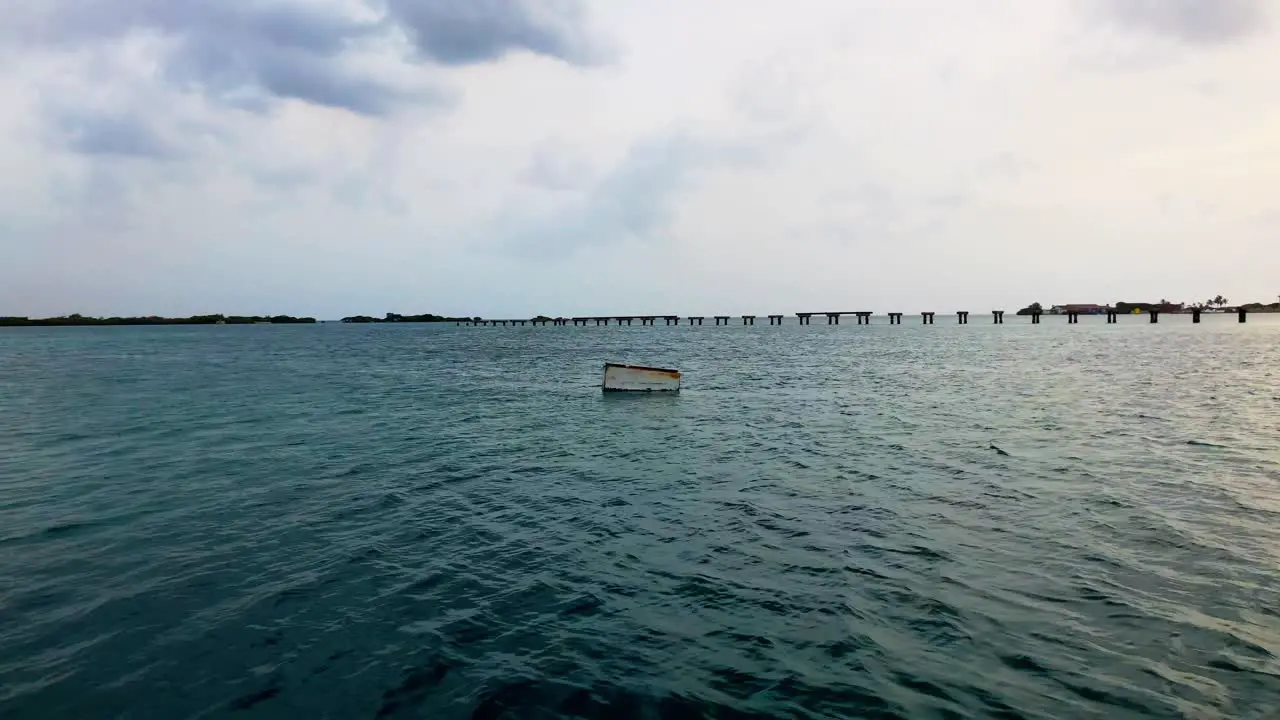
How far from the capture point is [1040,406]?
95.4 ft

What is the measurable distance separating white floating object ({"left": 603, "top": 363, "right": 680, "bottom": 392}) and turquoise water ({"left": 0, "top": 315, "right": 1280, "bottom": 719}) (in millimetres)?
11489

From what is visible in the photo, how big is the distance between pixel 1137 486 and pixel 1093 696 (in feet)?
35.6

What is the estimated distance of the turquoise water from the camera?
7066mm

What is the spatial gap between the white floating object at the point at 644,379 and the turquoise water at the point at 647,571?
11.5 metres

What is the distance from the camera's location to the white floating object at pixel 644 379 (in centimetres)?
3575

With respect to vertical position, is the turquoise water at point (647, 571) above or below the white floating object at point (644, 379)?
below

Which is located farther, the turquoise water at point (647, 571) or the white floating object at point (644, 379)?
the white floating object at point (644, 379)

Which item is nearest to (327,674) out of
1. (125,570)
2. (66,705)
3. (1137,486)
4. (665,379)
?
(66,705)

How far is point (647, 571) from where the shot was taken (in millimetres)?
10469

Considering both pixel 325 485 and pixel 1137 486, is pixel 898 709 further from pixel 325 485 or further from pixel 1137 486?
pixel 325 485

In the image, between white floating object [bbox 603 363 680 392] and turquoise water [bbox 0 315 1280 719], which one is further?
white floating object [bbox 603 363 680 392]

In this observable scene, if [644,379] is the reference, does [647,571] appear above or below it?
below

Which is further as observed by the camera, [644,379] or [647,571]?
[644,379]

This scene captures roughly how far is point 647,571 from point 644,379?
83.3ft
